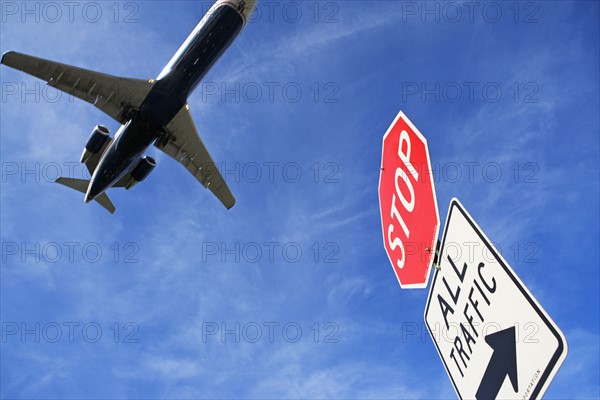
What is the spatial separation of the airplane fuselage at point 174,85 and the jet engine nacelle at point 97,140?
14.3 inches

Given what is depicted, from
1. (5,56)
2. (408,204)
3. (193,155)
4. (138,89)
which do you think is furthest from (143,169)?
(408,204)

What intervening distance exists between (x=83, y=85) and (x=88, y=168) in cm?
431

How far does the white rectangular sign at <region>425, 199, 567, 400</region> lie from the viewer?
1.85 meters

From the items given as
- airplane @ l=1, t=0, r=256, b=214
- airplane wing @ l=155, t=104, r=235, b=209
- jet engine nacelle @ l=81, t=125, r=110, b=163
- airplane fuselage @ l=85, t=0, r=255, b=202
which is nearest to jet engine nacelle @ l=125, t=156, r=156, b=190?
airplane @ l=1, t=0, r=256, b=214

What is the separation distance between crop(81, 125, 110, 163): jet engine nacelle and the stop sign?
67.9 feet

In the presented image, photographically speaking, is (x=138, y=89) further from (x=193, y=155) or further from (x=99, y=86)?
(x=193, y=155)

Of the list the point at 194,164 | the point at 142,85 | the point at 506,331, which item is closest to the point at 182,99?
the point at 142,85

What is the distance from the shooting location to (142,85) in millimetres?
22297

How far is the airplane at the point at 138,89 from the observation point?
2114cm

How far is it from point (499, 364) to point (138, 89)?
2303 cm

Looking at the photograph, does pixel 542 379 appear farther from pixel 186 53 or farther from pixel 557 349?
pixel 186 53

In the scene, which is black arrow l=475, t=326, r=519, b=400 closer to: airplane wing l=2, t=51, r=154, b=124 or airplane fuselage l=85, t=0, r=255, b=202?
airplane fuselage l=85, t=0, r=255, b=202

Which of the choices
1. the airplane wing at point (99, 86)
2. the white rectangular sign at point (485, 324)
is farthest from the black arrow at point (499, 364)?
the airplane wing at point (99, 86)

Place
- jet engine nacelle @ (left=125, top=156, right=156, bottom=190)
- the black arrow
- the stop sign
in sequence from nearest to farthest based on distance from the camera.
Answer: the black arrow
the stop sign
jet engine nacelle @ (left=125, top=156, right=156, bottom=190)
